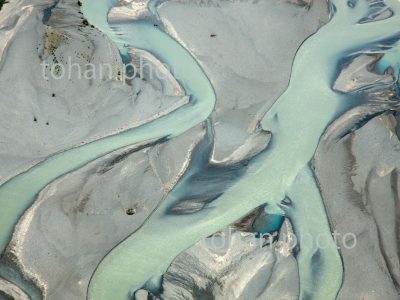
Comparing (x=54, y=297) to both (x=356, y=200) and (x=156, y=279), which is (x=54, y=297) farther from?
(x=356, y=200)

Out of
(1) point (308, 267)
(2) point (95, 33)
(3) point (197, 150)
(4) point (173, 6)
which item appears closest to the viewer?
(1) point (308, 267)

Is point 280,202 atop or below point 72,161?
below

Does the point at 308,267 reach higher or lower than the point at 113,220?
lower

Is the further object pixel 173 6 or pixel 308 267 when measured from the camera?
pixel 173 6

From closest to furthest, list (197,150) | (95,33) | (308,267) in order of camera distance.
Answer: (308,267) → (197,150) → (95,33)

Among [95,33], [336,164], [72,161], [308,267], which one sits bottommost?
[308,267]

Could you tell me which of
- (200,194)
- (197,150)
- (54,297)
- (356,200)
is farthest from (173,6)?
(54,297)

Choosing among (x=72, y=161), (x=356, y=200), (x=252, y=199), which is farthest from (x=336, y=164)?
(x=72, y=161)

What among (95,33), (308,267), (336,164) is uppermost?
(95,33)

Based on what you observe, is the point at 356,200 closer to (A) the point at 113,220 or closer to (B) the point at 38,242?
(A) the point at 113,220
